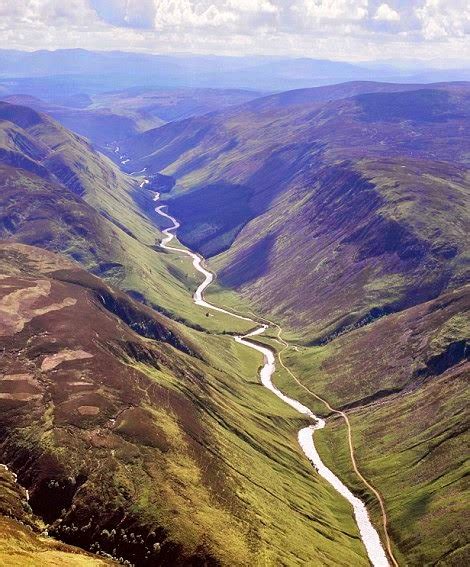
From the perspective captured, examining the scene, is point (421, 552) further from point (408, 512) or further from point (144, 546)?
point (144, 546)

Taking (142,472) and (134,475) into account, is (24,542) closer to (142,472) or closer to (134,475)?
(134,475)

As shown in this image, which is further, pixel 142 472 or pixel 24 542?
pixel 142 472

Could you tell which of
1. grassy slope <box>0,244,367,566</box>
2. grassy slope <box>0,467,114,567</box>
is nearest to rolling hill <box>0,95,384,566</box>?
grassy slope <box>0,244,367,566</box>

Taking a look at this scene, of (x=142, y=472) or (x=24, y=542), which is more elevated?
(x=24, y=542)

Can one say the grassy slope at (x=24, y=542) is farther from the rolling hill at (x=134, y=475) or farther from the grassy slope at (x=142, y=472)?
the grassy slope at (x=142, y=472)

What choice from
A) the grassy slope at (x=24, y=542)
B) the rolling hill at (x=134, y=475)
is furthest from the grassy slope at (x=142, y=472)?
the grassy slope at (x=24, y=542)

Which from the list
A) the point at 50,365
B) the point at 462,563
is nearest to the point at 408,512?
the point at 462,563

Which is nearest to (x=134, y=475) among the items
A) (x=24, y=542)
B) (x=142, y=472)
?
(x=142, y=472)

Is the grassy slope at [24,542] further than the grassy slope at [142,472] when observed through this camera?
No

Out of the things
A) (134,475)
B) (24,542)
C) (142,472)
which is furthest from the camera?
(142,472)

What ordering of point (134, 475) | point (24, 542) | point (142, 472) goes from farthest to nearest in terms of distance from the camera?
point (142, 472)
point (134, 475)
point (24, 542)

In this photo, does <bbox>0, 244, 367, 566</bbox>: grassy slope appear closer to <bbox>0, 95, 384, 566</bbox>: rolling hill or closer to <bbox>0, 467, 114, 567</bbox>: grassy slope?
<bbox>0, 95, 384, 566</bbox>: rolling hill
